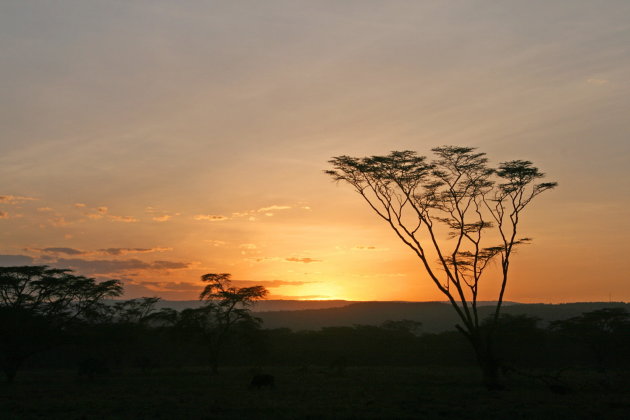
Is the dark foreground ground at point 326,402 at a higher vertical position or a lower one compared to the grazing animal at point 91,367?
higher

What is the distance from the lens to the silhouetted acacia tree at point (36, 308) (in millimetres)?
38219

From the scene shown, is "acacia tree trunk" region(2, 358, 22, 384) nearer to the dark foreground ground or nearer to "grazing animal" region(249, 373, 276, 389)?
the dark foreground ground

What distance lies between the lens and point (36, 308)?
42281mm

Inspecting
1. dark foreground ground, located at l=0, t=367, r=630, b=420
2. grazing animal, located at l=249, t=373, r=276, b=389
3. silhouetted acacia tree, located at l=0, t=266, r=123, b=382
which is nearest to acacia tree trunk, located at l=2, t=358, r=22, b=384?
silhouetted acacia tree, located at l=0, t=266, r=123, b=382

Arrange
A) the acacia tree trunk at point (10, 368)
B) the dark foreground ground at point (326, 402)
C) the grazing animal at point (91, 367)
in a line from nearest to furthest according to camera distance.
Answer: the dark foreground ground at point (326, 402) < the acacia tree trunk at point (10, 368) < the grazing animal at point (91, 367)

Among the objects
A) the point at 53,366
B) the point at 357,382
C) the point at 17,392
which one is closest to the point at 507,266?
the point at 357,382

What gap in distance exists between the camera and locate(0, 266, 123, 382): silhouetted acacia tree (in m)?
38.2

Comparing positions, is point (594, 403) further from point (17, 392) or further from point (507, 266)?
point (17, 392)

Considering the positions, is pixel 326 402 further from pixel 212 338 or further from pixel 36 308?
pixel 212 338

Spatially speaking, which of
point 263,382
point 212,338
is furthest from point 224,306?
point 263,382

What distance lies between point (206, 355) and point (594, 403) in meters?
61.5

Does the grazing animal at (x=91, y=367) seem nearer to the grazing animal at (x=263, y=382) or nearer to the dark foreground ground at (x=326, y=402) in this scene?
the dark foreground ground at (x=326, y=402)

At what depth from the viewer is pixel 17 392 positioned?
2930 cm

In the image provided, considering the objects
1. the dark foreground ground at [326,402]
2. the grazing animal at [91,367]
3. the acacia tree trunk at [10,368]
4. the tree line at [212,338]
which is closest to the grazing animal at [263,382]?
the dark foreground ground at [326,402]
